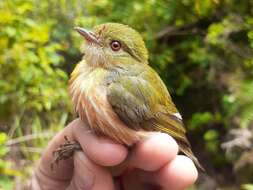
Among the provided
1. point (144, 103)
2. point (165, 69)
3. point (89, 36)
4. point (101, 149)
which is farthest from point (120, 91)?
point (165, 69)

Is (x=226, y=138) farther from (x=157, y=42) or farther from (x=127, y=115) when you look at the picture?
(x=127, y=115)

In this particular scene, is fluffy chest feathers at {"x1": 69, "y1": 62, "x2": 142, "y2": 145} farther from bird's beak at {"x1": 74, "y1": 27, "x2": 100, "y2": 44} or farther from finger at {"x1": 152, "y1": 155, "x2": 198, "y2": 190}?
bird's beak at {"x1": 74, "y1": 27, "x2": 100, "y2": 44}

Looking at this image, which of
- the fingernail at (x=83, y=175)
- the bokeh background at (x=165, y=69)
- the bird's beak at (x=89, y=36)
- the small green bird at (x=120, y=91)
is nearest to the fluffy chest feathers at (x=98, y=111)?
the small green bird at (x=120, y=91)

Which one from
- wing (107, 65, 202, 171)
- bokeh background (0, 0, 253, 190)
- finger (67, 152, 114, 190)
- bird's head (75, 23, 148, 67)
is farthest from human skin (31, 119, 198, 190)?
bokeh background (0, 0, 253, 190)

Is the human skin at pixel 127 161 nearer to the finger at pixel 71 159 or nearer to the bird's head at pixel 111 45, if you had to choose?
the finger at pixel 71 159

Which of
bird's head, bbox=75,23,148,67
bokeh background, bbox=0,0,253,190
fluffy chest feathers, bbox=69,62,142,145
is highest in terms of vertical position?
bird's head, bbox=75,23,148,67

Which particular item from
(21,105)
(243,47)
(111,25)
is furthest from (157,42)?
(111,25)

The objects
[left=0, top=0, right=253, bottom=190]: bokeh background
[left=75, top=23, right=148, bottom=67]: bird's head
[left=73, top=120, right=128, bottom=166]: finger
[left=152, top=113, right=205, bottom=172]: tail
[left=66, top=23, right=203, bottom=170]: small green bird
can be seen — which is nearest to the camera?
[left=73, top=120, right=128, bottom=166]: finger
